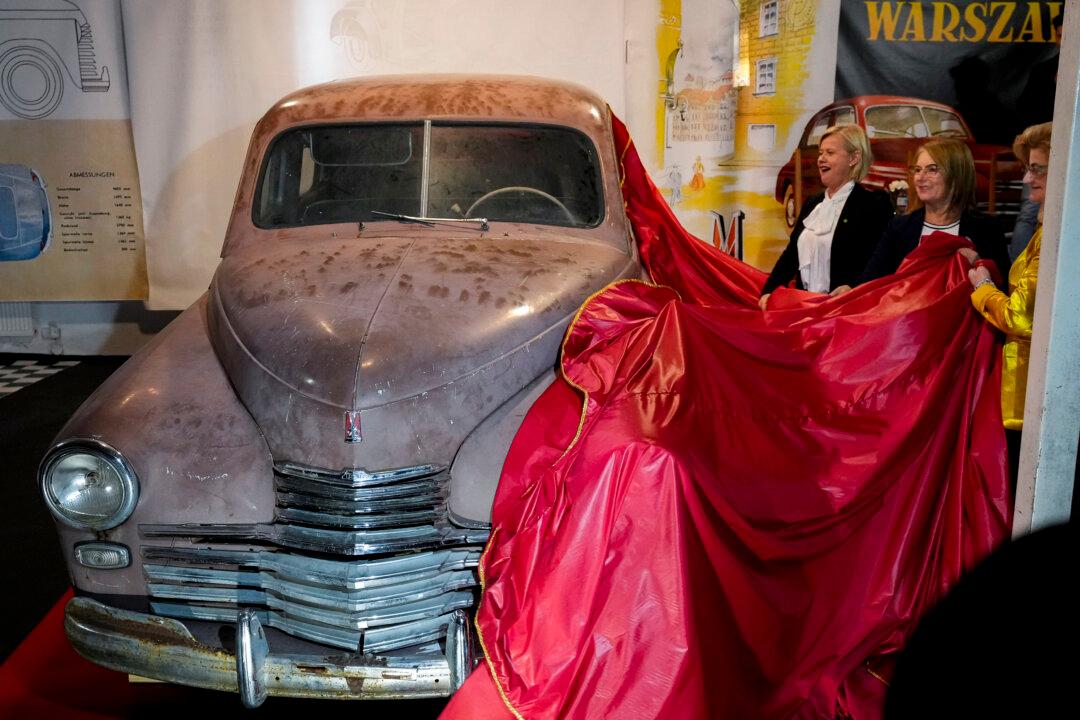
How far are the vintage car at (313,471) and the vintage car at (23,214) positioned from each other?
4.32m

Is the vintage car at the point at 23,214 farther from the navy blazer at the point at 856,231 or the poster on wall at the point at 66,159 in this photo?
the navy blazer at the point at 856,231

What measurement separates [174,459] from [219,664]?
0.55 m

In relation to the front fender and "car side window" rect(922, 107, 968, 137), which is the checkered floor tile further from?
"car side window" rect(922, 107, 968, 137)

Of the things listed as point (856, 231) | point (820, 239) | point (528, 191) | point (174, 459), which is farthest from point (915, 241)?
point (174, 459)

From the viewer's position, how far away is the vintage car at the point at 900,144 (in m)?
4.94

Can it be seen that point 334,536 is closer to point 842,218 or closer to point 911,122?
point 842,218

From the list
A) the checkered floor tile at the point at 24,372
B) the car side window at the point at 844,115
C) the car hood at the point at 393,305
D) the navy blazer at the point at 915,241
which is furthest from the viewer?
the checkered floor tile at the point at 24,372

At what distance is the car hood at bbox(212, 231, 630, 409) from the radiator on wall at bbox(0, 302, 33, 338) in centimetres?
462

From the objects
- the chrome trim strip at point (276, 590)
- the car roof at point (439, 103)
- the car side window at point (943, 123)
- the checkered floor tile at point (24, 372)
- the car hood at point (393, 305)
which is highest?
the car roof at point (439, 103)

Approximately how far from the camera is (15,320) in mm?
7012

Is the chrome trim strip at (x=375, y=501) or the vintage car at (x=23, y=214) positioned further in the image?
the vintage car at (x=23, y=214)

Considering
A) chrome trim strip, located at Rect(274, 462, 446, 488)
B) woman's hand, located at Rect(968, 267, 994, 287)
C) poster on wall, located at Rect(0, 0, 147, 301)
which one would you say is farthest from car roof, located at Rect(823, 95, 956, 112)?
poster on wall, located at Rect(0, 0, 147, 301)

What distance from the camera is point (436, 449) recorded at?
244 centimetres

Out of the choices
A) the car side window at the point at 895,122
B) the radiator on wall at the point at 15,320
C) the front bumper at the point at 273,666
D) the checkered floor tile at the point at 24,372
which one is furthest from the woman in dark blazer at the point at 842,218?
the radiator on wall at the point at 15,320
